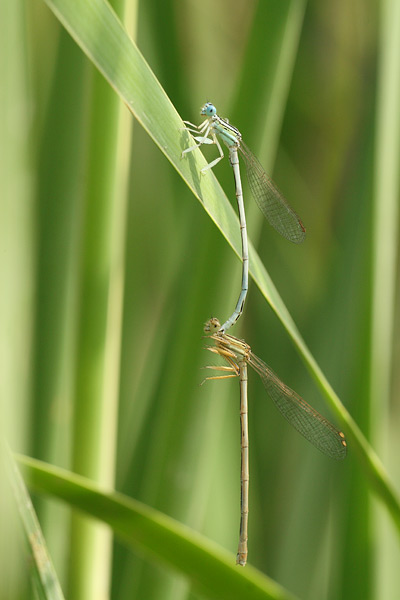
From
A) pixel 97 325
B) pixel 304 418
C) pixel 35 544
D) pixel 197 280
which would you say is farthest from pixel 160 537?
pixel 304 418

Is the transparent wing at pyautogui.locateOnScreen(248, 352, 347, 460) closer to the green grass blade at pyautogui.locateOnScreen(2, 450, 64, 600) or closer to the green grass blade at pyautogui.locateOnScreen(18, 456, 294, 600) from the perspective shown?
the green grass blade at pyautogui.locateOnScreen(18, 456, 294, 600)

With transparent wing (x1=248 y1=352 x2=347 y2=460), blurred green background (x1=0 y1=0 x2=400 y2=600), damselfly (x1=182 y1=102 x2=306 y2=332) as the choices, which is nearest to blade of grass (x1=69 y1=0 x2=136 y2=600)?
blurred green background (x1=0 y1=0 x2=400 y2=600)

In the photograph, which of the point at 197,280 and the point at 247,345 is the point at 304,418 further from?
the point at 197,280

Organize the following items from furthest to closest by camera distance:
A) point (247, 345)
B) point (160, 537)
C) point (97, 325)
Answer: point (247, 345)
point (97, 325)
point (160, 537)

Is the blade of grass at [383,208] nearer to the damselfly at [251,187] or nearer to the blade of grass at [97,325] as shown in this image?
the damselfly at [251,187]

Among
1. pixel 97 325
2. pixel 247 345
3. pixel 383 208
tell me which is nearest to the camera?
pixel 97 325

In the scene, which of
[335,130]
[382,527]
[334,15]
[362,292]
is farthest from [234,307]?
[334,15]

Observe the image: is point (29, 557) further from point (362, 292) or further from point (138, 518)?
point (362, 292)
